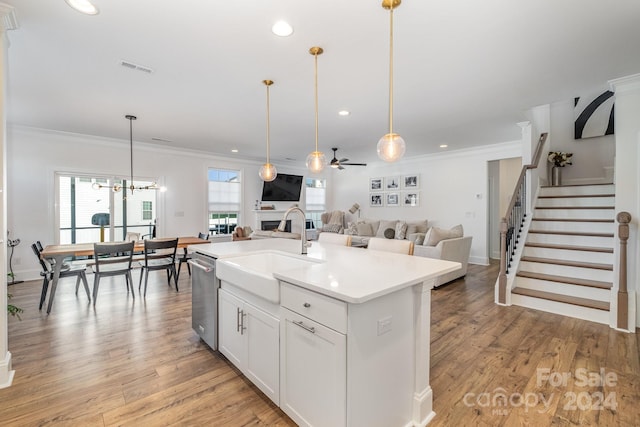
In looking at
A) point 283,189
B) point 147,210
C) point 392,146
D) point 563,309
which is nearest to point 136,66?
point 392,146

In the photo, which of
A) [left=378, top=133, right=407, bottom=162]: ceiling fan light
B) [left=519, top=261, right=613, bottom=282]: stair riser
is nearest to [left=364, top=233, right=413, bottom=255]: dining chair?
[left=378, top=133, right=407, bottom=162]: ceiling fan light

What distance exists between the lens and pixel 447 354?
262 cm

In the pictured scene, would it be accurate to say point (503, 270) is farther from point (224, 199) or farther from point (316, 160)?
point (224, 199)

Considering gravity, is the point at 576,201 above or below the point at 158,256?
above

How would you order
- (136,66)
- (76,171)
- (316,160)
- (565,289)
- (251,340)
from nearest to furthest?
(251,340) < (136,66) < (316,160) < (565,289) < (76,171)

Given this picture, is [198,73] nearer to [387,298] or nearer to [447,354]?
[387,298]

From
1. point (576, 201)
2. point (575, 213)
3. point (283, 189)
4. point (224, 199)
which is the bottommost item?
point (575, 213)

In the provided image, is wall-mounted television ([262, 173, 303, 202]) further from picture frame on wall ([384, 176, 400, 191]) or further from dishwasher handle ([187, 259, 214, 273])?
dishwasher handle ([187, 259, 214, 273])

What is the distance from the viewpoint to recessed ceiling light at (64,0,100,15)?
1.89 m

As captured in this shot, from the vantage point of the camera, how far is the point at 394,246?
9.23 feet

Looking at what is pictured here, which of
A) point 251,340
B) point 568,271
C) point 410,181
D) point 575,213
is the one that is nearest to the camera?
point 251,340

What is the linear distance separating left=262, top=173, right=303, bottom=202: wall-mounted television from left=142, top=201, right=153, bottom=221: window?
9.52 ft

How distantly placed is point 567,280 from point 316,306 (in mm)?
3922

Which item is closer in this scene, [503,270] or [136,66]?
[136,66]
